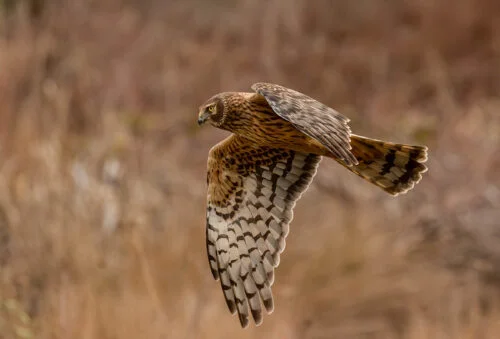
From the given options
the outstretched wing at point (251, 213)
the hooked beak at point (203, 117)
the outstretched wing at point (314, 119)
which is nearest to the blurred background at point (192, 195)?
the outstretched wing at point (251, 213)

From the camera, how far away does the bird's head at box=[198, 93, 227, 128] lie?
Result: 3.86m

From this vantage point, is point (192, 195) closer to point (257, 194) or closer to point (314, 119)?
point (257, 194)

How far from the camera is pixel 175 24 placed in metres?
14.0

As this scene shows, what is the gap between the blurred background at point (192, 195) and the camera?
245 inches

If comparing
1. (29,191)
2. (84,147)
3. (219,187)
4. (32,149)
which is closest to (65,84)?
(84,147)

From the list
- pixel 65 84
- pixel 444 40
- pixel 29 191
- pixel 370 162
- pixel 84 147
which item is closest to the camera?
pixel 370 162

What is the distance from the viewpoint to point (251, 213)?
435 centimetres

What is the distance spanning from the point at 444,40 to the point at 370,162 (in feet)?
29.3

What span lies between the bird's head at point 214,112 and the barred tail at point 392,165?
0.42 metres

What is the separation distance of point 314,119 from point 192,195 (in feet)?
14.6

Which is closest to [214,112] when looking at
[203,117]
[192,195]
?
[203,117]

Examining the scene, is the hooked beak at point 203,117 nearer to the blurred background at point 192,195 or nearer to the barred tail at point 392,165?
the barred tail at point 392,165

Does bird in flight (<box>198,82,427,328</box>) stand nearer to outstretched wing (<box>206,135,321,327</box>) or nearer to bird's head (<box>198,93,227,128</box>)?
outstretched wing (<box>206,135,321,327</box>)

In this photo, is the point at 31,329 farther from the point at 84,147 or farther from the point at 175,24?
the point at 175,24
